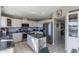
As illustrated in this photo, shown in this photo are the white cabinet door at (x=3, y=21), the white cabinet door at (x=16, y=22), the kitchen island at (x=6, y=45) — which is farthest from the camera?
the white cabinet door at (x=16, y=22)

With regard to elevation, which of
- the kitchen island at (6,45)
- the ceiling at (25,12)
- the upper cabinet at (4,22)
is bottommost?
the kitchen island at (6,45)

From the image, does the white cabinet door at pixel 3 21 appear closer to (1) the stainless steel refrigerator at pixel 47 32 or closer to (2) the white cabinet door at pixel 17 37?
(2) the white cabinet door at pixel 17 37

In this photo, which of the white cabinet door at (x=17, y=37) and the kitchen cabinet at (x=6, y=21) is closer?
the kitchen cabinet at (x=6, y=21)

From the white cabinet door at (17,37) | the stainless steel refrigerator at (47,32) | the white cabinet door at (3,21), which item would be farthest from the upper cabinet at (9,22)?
the stainless steel refrigerator at (47,32)

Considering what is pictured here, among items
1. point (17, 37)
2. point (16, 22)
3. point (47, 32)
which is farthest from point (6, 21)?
point (47, 32)

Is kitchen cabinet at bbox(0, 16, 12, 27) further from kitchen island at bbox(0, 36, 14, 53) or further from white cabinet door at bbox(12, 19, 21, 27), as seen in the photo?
kitchen island at bbox(0, 36, 14, 53)

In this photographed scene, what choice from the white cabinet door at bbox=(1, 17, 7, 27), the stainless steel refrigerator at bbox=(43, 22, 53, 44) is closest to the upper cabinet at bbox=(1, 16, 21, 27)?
the white cabinet door at bbox=(1, 17, 7, 27)

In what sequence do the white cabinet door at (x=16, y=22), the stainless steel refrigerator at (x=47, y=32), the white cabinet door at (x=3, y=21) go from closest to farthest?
1. the white cabinet door at (x=3, y=21)
2. the white cabinet door at (x=16, y=22)
3. the stainless steel refrigerator at (x=47, y=32)

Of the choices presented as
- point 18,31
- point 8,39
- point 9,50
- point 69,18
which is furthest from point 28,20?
point 69,18

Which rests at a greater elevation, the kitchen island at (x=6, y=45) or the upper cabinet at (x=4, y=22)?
the upper cabinet at (x=4, y=22)

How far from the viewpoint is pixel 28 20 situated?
1.84 meters

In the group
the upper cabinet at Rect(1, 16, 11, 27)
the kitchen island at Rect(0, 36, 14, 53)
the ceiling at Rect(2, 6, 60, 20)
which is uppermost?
the ceiling at Rect(2, 6, 60, 20)

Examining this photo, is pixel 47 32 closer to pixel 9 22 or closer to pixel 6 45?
pixel 9 22
